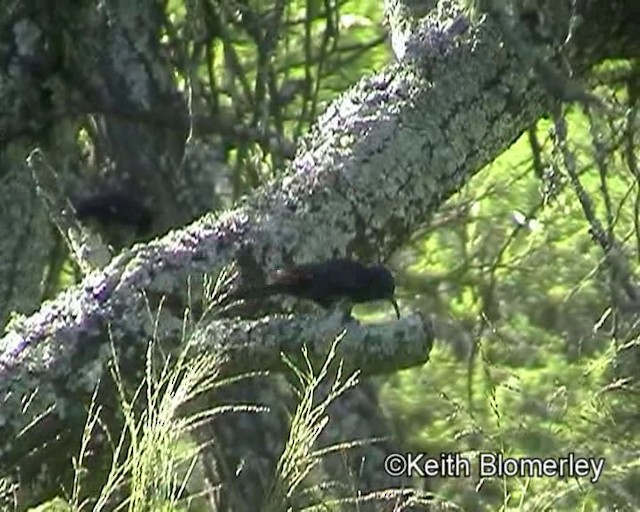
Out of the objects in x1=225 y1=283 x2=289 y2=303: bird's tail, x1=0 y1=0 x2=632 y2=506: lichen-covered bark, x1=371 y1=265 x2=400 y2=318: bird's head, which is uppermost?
x1=0 y1=0 x2=632 y2=506: lichen-covered bark

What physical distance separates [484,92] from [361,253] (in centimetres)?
37

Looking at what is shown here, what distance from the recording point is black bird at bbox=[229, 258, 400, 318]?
7.70 feet

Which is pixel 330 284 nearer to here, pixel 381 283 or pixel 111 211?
pixel 381 283

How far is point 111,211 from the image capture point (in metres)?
3.31

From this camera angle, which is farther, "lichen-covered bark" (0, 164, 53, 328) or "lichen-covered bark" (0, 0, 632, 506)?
"lichen-covered bark" (0, 164, 53, 328)

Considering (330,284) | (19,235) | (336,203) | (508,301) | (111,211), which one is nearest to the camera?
(330,284)

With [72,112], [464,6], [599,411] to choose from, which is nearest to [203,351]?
[464,6]

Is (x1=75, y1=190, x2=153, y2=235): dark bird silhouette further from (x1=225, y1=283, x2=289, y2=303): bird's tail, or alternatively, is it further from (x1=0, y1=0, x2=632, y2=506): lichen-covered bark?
(x1=225, y1=283, x2=289, y2=303): bird's tail

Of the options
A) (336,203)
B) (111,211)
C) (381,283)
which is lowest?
(381,283)

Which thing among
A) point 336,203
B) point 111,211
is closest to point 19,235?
point 111,211

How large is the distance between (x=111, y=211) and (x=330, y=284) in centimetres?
105

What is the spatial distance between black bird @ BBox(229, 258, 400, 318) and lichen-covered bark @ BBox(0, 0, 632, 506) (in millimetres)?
41

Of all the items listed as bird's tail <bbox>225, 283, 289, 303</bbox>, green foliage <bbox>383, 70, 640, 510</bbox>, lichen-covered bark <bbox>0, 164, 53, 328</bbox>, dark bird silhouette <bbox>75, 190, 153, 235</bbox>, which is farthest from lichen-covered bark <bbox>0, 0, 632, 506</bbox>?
green foliage <bbox>383, 70, 640, 510</bbox>

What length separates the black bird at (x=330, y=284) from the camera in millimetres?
2348
